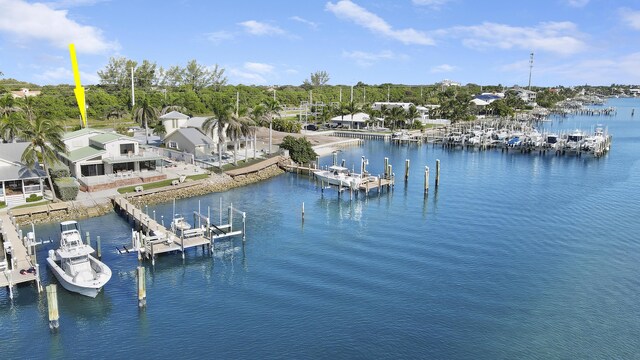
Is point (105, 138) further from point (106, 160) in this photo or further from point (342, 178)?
point (342, 178)

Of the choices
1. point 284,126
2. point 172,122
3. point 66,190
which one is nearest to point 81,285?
point 66,190

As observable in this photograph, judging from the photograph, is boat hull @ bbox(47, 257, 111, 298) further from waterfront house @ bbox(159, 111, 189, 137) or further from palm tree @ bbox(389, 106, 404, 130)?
palm tree @ bbox(389, 106, 404, 130)

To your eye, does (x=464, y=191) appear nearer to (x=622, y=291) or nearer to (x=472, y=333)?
(x=622, y=291)

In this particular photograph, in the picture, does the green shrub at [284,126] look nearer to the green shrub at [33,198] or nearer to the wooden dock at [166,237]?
the green shrub at [33,198]

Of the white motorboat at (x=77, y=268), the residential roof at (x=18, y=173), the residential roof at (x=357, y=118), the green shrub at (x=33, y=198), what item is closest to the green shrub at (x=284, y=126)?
the residential roof at (x=357, y=118)

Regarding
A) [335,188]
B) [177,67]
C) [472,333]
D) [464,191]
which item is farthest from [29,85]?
[472,333]
